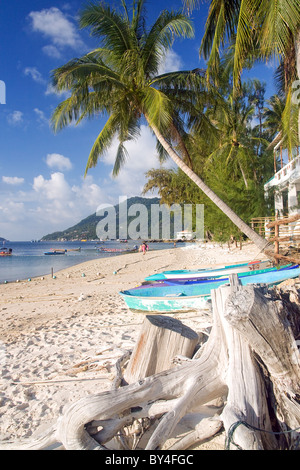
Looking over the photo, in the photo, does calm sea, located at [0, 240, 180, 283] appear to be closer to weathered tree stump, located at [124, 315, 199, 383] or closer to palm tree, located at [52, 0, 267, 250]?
palm tree, located at [52, 0, 267, 250]

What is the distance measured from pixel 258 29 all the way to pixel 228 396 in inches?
379

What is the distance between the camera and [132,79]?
10.7m

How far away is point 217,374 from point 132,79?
35.2ft

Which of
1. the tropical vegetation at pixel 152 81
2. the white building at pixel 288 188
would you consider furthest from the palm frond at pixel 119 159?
the white building at pixel 288 188

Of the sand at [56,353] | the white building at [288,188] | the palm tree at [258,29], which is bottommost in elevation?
the sand at [56,353]

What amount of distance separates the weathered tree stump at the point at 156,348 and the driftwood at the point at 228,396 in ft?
1.30

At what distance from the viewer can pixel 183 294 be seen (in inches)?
302

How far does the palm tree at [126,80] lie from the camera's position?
9758 mm

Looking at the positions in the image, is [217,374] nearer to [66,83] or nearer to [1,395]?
[1,395]

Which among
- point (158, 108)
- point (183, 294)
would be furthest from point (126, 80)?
point (183, 294)

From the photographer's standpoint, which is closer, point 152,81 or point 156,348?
point 156,348

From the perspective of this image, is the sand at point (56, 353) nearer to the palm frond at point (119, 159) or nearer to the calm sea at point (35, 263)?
the palm frond at point (119, 159)

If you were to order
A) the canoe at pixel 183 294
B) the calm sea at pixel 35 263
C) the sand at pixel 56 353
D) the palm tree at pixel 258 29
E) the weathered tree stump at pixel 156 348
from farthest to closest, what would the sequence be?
the calm sea at pixel 35 263, the canoe at pixel 183 294, the palm tree at pixel 258 29, the sand at pixel 56 353, the weathered tree stump at pixel 156 348

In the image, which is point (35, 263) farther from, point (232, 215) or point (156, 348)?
point (156, 348)
